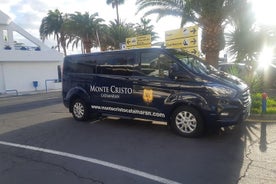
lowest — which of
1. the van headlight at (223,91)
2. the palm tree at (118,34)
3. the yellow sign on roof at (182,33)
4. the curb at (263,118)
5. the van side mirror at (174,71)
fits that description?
the curb at (263,118)

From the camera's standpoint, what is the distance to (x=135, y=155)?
557 centimetres

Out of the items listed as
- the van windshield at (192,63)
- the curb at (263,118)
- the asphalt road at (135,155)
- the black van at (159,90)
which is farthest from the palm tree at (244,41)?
the black van at (159,90)

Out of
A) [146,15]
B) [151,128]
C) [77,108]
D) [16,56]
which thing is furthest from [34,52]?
[151,128]

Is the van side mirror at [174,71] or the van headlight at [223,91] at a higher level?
the van side mirror at [174,71]

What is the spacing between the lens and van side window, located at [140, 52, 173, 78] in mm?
6793

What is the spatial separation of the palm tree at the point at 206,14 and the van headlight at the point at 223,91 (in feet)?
17.2

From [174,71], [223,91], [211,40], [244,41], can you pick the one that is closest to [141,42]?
[244,41]

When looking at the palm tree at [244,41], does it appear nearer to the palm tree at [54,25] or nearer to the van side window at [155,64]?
the van side window at [155,64]

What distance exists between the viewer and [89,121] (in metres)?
8.79

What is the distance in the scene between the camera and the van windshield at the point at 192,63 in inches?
263

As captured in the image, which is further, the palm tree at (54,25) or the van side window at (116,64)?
the palm tree at (54,25)

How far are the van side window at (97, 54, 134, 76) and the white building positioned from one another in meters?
21.2

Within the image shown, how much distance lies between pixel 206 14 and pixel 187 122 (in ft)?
18.9

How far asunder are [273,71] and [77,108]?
9.62m
